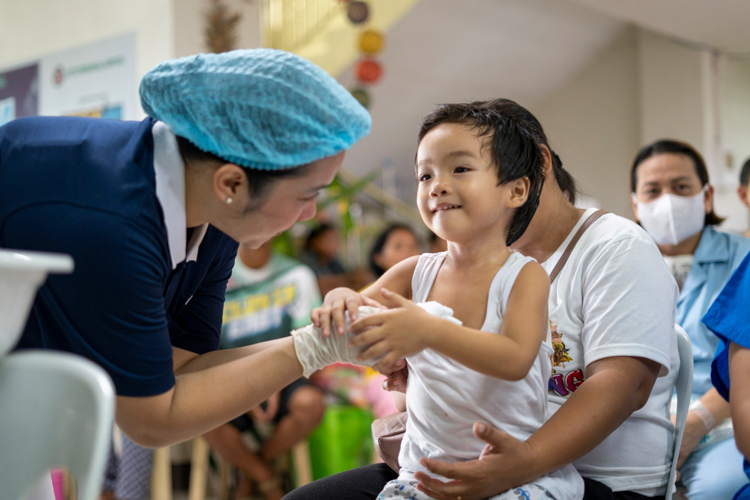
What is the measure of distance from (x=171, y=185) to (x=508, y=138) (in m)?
0.66

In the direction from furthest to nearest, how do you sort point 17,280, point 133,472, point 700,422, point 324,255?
point 324,255, point 133,472, point 700,422, point 17,280

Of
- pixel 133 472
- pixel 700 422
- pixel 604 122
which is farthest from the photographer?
pixel 604 122

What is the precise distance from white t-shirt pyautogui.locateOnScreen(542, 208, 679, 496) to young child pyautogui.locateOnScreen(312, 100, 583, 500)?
11 centimetres

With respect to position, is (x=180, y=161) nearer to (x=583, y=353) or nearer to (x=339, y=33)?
(x=583, y=353)

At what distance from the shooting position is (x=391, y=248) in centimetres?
409

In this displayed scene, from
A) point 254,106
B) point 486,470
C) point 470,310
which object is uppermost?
point 254,106

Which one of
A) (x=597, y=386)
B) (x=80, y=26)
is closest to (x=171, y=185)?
(x=597, y=386)

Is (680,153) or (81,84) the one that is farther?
(81,84)

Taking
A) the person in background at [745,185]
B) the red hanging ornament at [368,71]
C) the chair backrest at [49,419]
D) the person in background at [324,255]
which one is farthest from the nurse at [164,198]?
the red hanging ornament at [368,71]

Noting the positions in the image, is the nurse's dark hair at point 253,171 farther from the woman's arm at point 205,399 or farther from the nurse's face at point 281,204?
the woman's arm at point 205,399

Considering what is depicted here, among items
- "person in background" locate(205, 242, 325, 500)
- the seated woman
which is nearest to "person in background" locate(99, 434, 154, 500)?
"person in background" locate(205, 242, 325, 500)

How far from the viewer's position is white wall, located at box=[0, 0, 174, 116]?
12.4 feet

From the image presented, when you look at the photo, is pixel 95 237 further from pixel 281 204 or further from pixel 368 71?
pixel 368 71

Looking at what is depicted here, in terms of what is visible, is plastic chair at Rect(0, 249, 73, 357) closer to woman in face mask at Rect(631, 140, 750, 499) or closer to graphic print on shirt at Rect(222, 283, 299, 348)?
woman in face mask at Rect(631, 140, 750, 499)
